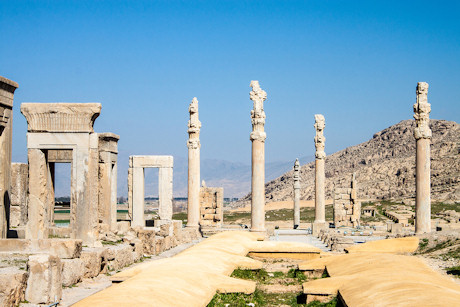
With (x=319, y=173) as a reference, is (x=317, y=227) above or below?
below

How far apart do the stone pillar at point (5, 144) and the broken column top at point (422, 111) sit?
14.8 meters

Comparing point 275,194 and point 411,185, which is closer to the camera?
point 411,185

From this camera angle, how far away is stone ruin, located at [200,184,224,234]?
31.5 metres

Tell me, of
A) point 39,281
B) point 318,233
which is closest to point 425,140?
point 318,233

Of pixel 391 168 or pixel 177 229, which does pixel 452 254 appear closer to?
pixel 177 229

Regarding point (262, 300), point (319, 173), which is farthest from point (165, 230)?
point (319, 173)

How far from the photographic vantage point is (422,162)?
2431 centimetres

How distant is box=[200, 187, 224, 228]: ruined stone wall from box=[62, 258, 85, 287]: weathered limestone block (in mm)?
18449

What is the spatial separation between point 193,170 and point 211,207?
12.5ft

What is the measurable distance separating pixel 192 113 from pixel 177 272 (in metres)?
17.2

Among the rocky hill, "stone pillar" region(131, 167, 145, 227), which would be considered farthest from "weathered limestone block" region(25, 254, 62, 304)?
the rocky hill

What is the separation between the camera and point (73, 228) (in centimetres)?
1664

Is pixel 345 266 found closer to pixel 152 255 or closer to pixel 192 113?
pixel 152 255

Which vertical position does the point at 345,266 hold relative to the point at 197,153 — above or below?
below
